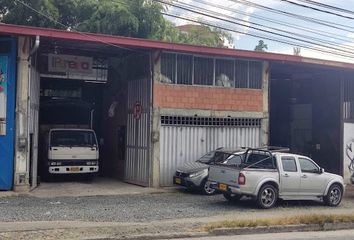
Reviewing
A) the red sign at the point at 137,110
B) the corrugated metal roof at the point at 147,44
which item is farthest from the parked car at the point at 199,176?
the corrugated metal roof at the point at 147,44

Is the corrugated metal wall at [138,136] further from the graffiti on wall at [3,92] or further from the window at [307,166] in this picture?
the window at [307,166]

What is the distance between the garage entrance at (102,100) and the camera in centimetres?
1945

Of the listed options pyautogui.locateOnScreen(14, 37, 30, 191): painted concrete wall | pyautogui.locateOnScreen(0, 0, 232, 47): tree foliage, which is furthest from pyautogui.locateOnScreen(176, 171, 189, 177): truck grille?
pyautogui.locateOnScreen(0, 0, 232, 47): tree foliage

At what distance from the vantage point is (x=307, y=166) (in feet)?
52.5

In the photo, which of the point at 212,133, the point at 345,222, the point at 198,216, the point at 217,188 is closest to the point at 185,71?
the point at 212,133

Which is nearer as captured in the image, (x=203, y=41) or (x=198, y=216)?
(x=198, y=216)

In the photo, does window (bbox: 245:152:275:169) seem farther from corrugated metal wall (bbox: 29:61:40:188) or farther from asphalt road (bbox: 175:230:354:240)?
corrugated metal wall (bbox: 29:61:40:188)

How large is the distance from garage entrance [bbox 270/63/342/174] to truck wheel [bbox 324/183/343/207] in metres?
6.94

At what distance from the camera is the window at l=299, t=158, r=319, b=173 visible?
1586 cm

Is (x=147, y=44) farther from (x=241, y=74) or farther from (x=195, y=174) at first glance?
(x=195, y=174)

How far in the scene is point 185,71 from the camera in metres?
19.7

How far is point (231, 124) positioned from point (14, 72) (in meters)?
8.42

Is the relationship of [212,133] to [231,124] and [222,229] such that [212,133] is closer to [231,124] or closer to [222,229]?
[231,124]

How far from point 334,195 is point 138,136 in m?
7.47
